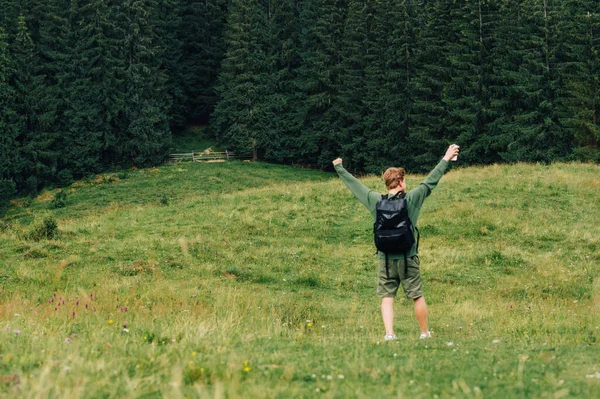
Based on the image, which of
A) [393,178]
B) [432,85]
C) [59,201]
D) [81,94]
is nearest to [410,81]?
[432,85]

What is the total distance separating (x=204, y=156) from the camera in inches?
2195

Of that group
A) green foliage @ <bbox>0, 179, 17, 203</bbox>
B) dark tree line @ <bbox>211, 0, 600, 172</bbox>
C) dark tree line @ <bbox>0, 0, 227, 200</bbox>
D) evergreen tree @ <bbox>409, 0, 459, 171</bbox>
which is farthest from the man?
dark tree line @ <bbox>0, 0, 227, 200</bbox>

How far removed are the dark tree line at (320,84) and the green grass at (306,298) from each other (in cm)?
1611

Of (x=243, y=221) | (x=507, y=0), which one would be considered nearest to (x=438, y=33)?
(x=507, y=0)

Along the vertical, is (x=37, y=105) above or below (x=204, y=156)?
above

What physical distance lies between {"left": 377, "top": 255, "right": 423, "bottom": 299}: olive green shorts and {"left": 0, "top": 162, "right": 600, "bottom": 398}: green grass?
67 cm

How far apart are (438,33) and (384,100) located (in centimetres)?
704

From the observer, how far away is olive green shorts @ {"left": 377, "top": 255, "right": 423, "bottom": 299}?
7.71m

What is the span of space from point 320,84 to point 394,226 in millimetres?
49928

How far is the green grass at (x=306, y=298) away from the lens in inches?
190

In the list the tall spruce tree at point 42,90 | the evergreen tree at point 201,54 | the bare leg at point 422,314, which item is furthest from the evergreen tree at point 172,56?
the bare leg at point 422,314

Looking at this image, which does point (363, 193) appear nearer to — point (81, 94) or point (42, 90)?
point (42, 90)

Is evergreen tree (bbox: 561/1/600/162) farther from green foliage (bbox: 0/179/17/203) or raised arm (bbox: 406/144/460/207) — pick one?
green foliage (bbox: 0/179/17/203)

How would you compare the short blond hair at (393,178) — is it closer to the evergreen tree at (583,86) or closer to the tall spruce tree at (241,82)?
the evergreen tree at (583,86)
